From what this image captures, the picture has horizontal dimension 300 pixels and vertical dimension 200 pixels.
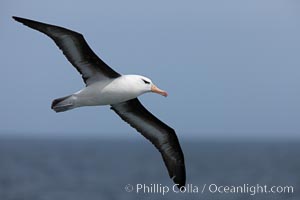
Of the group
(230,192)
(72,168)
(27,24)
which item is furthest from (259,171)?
(27,24)

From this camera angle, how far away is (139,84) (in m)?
12.7

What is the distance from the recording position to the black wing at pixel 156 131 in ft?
47.6

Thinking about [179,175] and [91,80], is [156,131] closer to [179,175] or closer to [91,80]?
[179,175]

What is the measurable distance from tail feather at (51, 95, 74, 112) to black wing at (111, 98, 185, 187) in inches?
77.1

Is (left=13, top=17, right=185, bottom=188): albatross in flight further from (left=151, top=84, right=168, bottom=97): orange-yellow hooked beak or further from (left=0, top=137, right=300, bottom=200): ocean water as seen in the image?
(left=0, top=137, right=300, bottom=200): ocean water

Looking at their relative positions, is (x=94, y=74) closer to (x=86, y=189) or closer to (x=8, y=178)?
(x=86, y=189)

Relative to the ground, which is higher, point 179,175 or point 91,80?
point 91,80

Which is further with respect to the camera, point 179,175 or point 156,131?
point 179,175

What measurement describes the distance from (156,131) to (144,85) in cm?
227

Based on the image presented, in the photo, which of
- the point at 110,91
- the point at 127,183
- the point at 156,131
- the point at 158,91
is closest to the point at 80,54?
the point at 110,91

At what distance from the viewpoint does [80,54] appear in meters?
12.8

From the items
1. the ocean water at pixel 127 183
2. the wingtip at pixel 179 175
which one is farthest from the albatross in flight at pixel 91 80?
the ocean water at pixel 127 183

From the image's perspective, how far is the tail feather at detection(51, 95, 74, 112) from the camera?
12609 mm

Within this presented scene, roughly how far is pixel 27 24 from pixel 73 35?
0.93m
